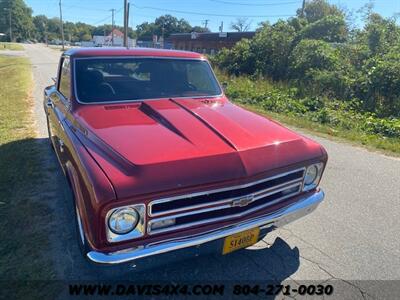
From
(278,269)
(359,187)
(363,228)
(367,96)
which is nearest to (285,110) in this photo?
(367,96)

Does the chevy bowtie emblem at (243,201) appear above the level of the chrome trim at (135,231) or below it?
above

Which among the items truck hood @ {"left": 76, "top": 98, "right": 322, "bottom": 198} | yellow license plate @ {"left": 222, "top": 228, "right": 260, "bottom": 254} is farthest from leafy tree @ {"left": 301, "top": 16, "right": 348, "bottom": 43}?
yellow license plate @ {"left": 222, "top": 228, "right": 260, "bottom": 254}

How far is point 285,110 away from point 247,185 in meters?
9.09

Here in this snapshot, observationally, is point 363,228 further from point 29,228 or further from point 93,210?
point 29,228

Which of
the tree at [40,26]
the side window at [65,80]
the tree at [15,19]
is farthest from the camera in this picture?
the tree at [40,26]

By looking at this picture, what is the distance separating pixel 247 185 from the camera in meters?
2.38

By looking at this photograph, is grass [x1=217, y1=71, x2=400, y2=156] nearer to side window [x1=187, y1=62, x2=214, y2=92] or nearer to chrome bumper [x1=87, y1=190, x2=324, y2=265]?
side window [x1=187, y1=62, x2=214, y2=92]

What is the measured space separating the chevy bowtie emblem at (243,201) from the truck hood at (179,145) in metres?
0.18

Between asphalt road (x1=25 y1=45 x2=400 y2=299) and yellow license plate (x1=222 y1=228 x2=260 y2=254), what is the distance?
45 cm

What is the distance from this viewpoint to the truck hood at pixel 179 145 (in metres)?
2.20

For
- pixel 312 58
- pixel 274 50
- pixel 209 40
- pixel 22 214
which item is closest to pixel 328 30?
pixel 274 50

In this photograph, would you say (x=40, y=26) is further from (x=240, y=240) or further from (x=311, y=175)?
(x=240, y=240)

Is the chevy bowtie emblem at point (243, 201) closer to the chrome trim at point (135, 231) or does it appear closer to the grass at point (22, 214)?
the chrome trim at point (135, 231)

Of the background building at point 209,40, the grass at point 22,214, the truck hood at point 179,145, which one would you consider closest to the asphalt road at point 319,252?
the grass at point 22,214
